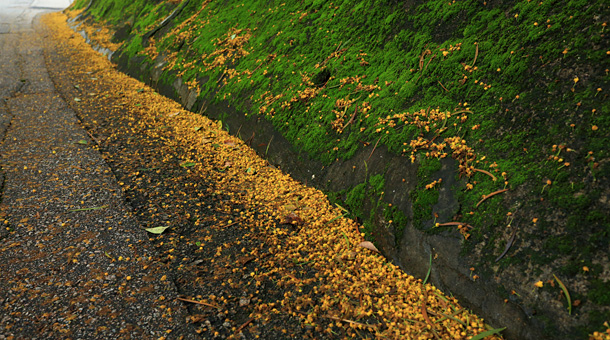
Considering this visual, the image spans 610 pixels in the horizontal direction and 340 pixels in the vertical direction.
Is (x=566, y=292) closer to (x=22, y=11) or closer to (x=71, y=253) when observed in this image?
(x=71, y=253)

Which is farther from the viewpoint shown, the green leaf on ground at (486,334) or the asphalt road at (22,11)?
the asphalt road at (22,11)

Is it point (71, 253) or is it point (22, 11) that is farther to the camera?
point (22, 11)

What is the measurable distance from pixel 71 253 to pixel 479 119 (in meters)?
2.79

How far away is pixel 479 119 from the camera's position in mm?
2266

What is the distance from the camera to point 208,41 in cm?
516

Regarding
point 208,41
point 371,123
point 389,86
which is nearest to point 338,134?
point 371,123

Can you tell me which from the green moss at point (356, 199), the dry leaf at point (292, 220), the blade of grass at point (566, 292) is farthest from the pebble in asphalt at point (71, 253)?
the blade of grass at point (566, 292)

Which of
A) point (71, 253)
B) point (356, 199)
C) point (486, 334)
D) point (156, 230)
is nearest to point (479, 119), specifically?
point (356, 199)

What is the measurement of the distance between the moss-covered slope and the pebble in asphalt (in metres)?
1.50

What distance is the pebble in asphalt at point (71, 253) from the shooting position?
1767mm

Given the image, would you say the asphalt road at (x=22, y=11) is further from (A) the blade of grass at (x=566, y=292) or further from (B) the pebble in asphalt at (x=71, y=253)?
(A) the blade of grass at (x=566, y=292)

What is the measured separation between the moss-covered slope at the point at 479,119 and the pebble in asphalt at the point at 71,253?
150 cm

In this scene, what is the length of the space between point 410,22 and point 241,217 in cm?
229

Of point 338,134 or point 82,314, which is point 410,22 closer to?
point 338,134
